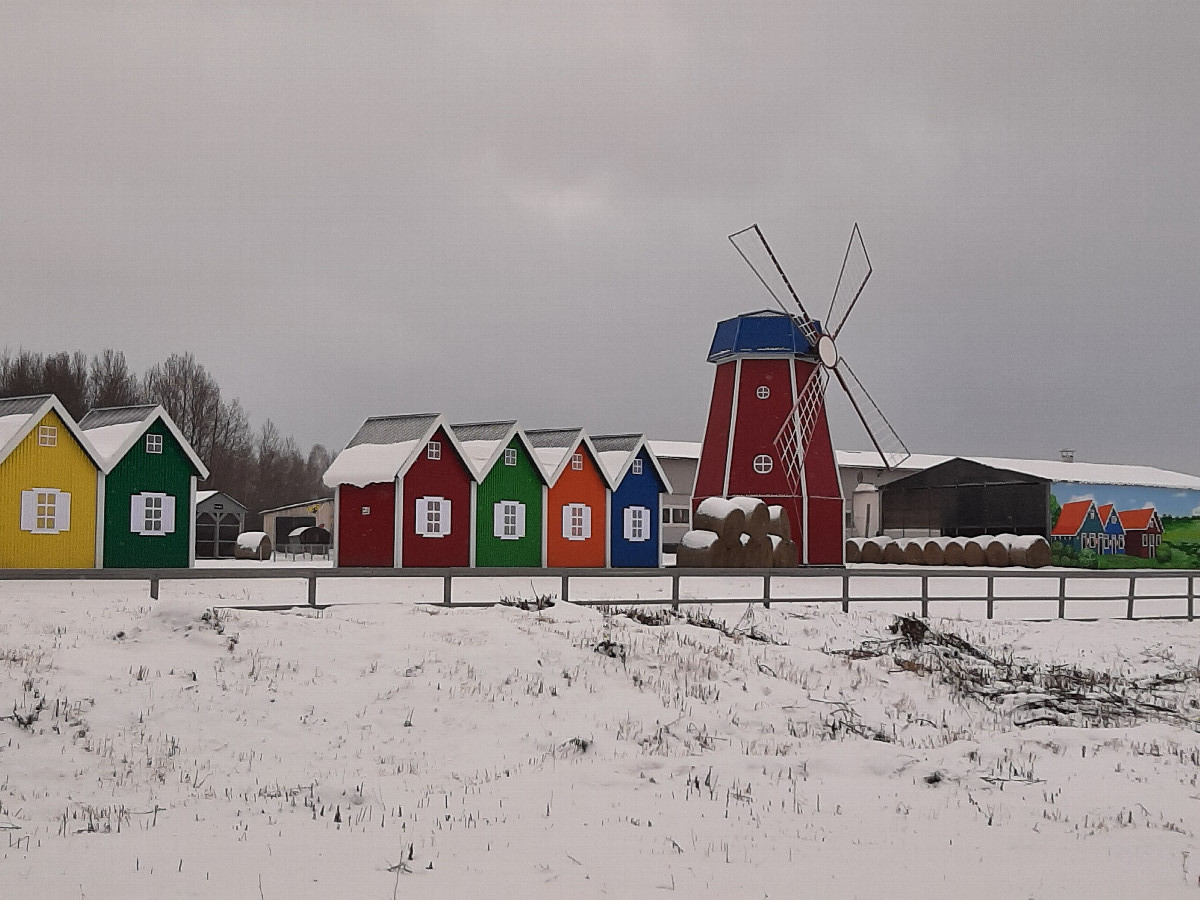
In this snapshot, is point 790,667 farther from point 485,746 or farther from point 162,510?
point 162,510

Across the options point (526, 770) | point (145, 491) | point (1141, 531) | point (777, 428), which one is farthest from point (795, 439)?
point (526, 770)

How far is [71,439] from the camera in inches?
1032

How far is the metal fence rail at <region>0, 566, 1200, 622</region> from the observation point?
664 inches

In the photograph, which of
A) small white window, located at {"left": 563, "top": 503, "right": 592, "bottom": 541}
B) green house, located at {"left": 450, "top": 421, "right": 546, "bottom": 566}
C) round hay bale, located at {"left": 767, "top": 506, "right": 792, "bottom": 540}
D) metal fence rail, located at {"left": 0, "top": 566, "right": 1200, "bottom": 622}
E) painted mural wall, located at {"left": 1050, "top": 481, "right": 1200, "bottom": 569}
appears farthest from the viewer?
painted mural wall, located at {"left": 1050, "top": 481, "right": 1200, "bottom": 569}

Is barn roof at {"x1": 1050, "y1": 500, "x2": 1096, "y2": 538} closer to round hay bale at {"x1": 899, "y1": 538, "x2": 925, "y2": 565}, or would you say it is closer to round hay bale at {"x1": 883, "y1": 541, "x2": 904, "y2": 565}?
round hay bale at {"x1": 899, "y1": 538, "x2": 925, "y2": 565}

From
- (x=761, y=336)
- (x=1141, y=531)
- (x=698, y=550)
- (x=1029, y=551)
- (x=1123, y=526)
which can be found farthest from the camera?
(x=1141, y=531)

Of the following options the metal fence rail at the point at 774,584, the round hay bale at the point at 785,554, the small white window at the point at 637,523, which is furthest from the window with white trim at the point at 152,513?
the round hay bale at the point at 785,554

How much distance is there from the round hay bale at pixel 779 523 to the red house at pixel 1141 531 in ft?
78.2

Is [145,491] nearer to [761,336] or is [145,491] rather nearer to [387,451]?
[387,451]

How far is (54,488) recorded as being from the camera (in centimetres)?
2583

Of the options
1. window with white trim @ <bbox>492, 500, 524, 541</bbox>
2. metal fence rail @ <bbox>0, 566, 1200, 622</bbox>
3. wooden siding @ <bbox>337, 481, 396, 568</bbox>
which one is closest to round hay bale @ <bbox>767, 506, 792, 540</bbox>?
metal fence rail @ <bbox>0, 566, 1200, 622</bbox>

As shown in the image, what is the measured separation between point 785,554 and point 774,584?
19.2ft

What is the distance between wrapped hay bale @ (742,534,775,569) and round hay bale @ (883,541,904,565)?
19.2 metres

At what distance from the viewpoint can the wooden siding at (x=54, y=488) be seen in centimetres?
2519
